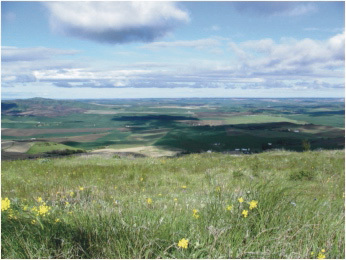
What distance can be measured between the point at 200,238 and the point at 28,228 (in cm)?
217

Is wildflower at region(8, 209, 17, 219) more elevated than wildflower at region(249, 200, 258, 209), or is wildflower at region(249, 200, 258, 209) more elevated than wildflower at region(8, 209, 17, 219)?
wildflower at region(249, 200, 258, 209)

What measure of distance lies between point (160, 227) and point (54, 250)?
134 cm

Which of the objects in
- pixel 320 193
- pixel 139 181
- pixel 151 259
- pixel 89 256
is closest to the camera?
pixel 151 259

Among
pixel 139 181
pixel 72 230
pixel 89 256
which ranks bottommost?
pixel 139 181

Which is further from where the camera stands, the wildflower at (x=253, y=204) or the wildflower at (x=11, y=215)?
the wildflower at (x=253, y=204)

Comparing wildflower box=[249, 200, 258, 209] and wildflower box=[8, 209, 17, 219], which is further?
wildflower box=[249, 200, 258, 209]

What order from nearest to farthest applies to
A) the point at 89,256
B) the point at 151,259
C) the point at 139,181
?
the point at 151,259 < the point at 89,256 < the point at 139,181

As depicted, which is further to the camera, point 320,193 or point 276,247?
point 320,193

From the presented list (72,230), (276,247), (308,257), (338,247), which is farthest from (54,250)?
(338,247)

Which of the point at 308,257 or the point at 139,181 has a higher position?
the point at 308,257

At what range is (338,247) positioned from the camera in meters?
3.95

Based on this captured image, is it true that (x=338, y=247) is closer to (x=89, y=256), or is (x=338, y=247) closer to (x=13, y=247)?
(x=89, y=256)

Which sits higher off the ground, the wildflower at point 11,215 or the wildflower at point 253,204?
the wildflower at point 253,204

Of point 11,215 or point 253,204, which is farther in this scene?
point 253,204
